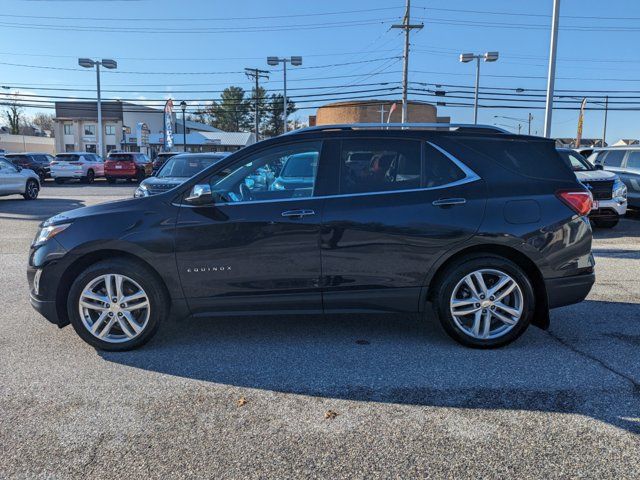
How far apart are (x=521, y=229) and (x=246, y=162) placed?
236 centimetres

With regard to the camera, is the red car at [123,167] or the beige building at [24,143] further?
the beige building at [24,143]

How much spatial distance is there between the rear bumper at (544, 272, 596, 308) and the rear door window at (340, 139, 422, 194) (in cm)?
142

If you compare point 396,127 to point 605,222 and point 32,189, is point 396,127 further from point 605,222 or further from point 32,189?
point 32,189

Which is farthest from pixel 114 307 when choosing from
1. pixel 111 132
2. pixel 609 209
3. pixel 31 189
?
pixel 111 132

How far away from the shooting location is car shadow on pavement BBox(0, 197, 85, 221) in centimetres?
1429

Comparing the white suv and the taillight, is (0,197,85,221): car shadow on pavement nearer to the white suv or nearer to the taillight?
the white suv

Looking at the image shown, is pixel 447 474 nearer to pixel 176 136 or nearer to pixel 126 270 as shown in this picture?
pixel 126 270

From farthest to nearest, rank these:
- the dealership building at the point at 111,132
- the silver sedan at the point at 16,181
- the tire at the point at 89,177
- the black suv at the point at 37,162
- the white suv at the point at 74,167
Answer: the dealership building at the point at 111,132 < the black suv at the point at 37,162 < the tire at the point at 89,177 < the white suv at the point at 74,167 < the silver sedan at the point at 16,181

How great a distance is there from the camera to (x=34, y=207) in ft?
54.4

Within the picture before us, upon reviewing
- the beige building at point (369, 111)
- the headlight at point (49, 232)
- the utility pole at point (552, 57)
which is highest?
the beige building at point (369, 111)

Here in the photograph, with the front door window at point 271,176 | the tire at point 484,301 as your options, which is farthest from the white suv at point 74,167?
the tire at point 484,301

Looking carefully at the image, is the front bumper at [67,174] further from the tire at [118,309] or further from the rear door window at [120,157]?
the tire at [118,309]

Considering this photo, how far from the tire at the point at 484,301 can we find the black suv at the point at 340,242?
1 centimetres

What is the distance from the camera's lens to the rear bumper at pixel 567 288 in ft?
14.3
